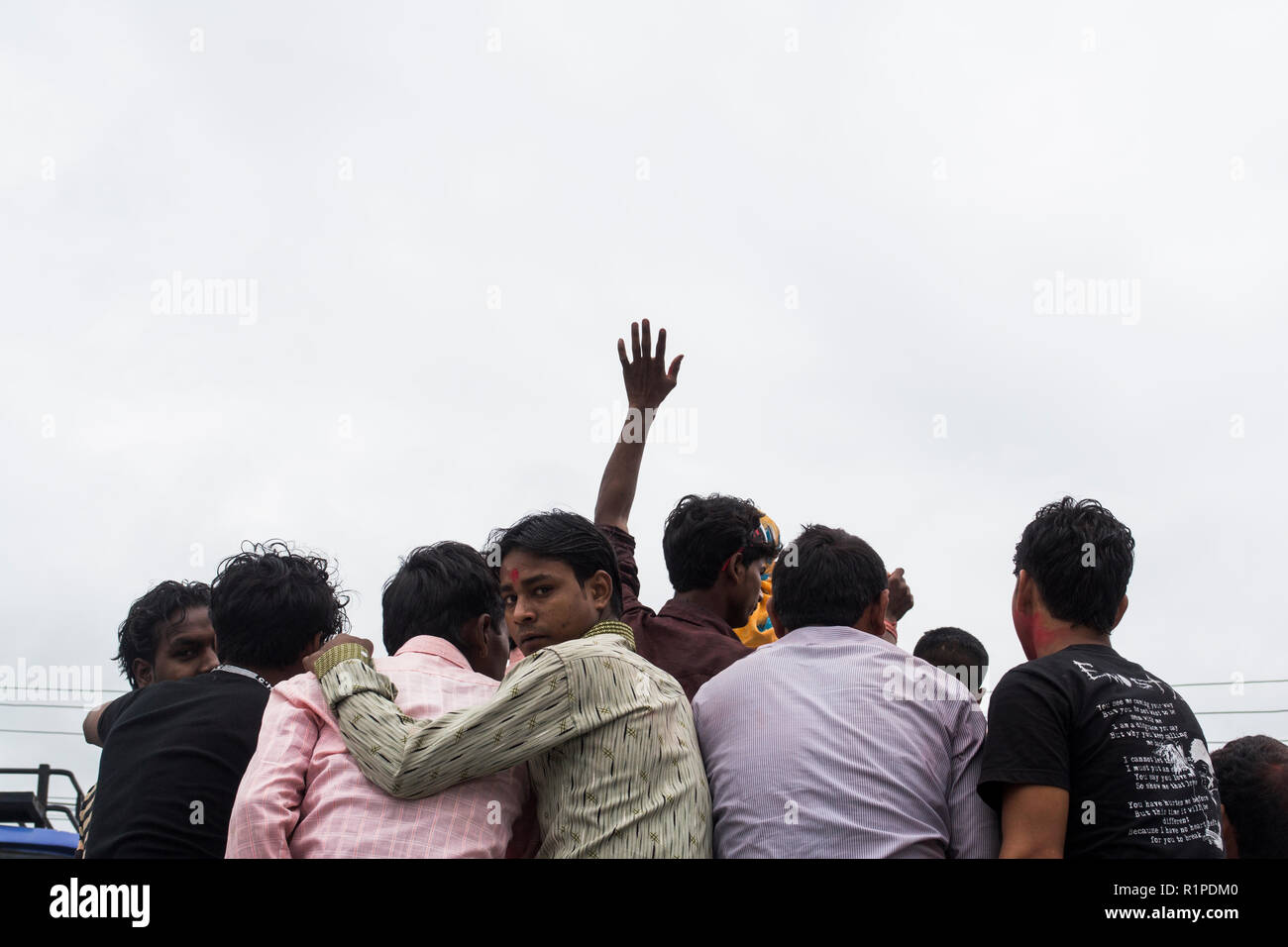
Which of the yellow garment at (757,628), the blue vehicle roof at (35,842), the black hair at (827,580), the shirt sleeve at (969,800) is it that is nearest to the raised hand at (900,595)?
the yellow garment at (757,628)

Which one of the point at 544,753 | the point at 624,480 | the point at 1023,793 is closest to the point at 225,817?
the point at 544,753

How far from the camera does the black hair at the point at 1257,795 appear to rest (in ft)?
12.1

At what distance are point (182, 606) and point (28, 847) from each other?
13.4 feet

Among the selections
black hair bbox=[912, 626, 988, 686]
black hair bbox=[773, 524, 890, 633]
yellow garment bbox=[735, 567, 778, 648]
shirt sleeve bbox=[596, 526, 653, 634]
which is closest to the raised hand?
black hair bbox=[912, 626, 988, 686]

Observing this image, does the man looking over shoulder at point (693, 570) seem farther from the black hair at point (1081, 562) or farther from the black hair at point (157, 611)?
the black hair at point (157, 611)

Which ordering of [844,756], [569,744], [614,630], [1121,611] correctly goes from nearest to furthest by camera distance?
[569,744] → [844,756] → [614,630] → [1121,611]

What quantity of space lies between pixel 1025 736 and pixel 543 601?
1.21m

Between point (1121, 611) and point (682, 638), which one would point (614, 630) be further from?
point (1121, 611)

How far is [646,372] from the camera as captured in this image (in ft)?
15.5

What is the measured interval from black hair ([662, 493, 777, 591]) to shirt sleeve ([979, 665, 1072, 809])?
1294mm

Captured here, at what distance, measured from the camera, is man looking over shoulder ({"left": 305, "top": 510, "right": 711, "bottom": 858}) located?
110 inches

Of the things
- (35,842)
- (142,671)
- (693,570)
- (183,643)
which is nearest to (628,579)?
(693,570)
